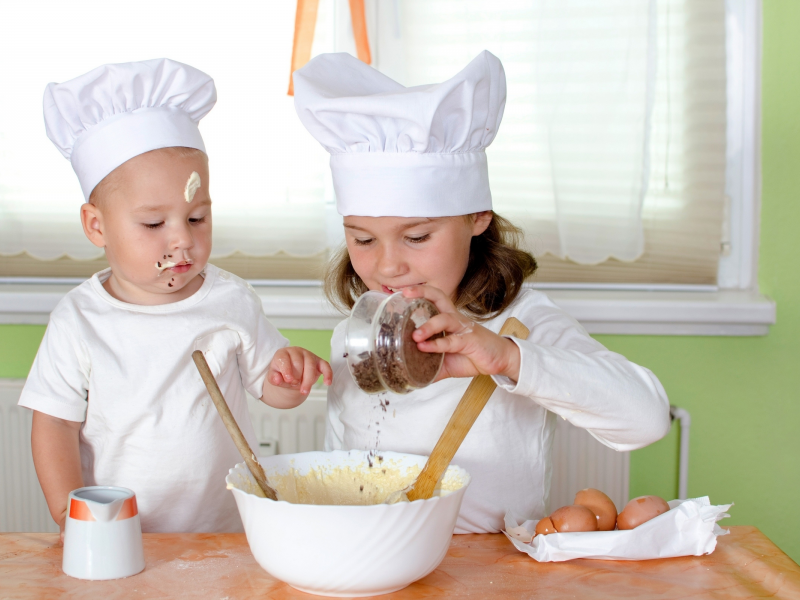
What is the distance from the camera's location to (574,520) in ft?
2.70

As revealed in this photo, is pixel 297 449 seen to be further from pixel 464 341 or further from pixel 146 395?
pixel 464 341

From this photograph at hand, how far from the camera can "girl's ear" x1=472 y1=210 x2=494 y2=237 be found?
1073 mm

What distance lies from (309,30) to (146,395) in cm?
98

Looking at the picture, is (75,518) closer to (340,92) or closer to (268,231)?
(340,92)

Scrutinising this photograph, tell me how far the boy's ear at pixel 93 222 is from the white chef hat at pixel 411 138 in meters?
0.32

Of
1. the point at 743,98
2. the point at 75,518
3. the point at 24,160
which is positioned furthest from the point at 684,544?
the point at 24,160

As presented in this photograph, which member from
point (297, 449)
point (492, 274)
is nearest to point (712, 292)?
point (492, 274)

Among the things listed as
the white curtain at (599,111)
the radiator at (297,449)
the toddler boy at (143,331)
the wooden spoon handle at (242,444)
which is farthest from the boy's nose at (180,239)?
the white curtain at (599,111)

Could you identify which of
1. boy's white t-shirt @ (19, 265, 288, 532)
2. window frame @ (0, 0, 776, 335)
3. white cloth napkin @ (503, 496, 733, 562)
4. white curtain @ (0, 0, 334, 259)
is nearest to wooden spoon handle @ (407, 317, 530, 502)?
white cloth napkin @ (503, 496, 733, 562)

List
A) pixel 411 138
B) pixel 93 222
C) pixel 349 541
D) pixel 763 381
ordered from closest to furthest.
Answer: pixel 349 541
pixel 411 138
pixel 93 222
pixel 763 381

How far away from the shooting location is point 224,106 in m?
1.73

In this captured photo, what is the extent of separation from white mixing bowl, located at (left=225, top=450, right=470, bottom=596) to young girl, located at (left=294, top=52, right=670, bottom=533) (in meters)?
0.17

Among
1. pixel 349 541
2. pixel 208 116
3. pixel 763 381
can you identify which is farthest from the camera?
pixel 208 116

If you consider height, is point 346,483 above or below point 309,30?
below
